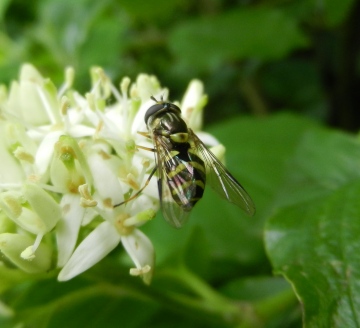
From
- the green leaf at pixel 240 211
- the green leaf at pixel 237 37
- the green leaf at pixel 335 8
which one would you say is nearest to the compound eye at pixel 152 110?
the green leaf at pixel 240 211

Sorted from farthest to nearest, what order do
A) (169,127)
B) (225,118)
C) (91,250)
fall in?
(225,118)
(169,127)
(91,250)

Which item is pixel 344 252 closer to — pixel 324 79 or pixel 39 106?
pixel 39 106

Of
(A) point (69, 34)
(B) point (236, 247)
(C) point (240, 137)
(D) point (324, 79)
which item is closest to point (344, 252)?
(B) point (236, 247)

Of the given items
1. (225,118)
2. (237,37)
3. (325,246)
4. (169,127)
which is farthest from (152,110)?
(225,118)

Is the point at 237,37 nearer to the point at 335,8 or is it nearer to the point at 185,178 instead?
the point at 335,8

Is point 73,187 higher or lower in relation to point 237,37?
higher

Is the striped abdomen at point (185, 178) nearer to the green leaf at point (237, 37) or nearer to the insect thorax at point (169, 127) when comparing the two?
the insect thorax at point (169, 127)

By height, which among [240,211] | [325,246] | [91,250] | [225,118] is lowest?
[225,118]
